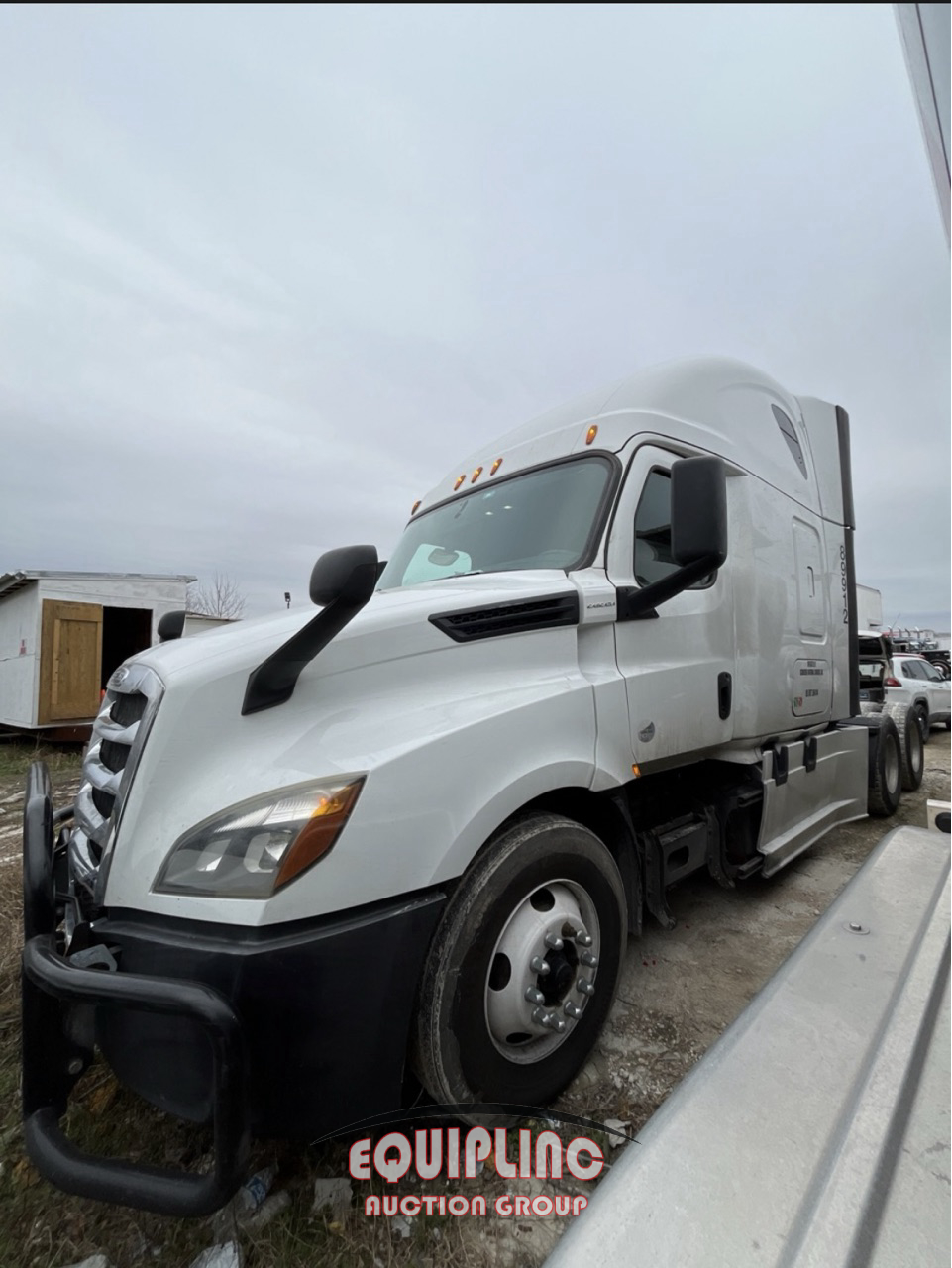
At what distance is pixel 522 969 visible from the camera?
5.78 feet

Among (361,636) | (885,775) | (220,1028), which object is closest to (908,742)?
(885,775)

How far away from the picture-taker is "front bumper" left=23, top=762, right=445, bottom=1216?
122cm

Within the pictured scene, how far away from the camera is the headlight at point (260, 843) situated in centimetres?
137

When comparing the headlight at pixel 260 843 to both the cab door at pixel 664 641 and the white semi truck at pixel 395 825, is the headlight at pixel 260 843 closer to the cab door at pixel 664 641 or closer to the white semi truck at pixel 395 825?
the white semi truck at pixel 395 825

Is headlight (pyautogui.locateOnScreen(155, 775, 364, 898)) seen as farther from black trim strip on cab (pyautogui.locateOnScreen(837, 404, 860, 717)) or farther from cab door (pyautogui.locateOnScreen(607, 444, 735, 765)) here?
black trim strip on cab (pyautogui.locateOnScreen(837, 404, 860, 717))

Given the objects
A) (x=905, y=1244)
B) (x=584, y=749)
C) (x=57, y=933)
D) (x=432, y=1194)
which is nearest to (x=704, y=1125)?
(x=905, y=1244)

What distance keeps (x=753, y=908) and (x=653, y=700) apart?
6.35 feet

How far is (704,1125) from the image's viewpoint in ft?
4.27

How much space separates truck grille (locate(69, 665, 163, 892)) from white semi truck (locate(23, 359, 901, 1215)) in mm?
16

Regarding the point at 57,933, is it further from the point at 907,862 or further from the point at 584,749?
the point at 907,862

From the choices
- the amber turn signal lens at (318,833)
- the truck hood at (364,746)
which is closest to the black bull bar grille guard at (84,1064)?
the truck hood at (364,746)

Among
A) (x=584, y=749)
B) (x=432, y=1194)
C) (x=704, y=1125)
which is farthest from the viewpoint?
(x=584, y=749)

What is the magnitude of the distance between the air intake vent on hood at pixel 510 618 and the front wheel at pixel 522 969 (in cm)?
63

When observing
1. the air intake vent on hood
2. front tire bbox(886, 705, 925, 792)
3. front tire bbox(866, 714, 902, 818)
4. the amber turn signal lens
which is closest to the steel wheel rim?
the amber turn signal lens
